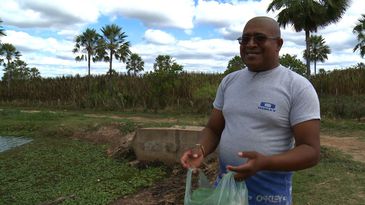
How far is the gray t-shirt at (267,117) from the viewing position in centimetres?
166

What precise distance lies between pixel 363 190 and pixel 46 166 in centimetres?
526

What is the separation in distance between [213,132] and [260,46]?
1.75 feet

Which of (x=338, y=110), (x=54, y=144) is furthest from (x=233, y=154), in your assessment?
(x=338, y=110)

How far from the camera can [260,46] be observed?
172cm

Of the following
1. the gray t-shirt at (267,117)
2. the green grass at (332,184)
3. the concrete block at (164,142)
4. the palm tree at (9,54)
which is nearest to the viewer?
the gray t-shirt at (267,117)

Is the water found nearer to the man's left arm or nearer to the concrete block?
the concrete block

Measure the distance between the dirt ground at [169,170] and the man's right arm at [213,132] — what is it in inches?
119

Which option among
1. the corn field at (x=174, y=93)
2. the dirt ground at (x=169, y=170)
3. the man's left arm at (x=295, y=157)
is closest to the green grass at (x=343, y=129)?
the dirt ground at (x=169, y=170)

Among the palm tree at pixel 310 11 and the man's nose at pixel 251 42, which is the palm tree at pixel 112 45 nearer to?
the palm tree at pixel 310 11

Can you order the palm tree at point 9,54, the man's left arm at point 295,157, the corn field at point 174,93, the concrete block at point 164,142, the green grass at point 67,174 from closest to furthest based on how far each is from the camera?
the man's left arm at point 295,157 → the green grass at point 67,174 → the concrete block at point 164,142 → the corn field at point 174,93 → the palm tree at point 9,54

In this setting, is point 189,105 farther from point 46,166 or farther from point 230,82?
point 230,82

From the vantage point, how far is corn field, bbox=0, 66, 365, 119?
1617 cm

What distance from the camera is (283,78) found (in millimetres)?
1729

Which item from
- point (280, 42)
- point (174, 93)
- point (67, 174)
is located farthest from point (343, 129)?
point (280, 42)
